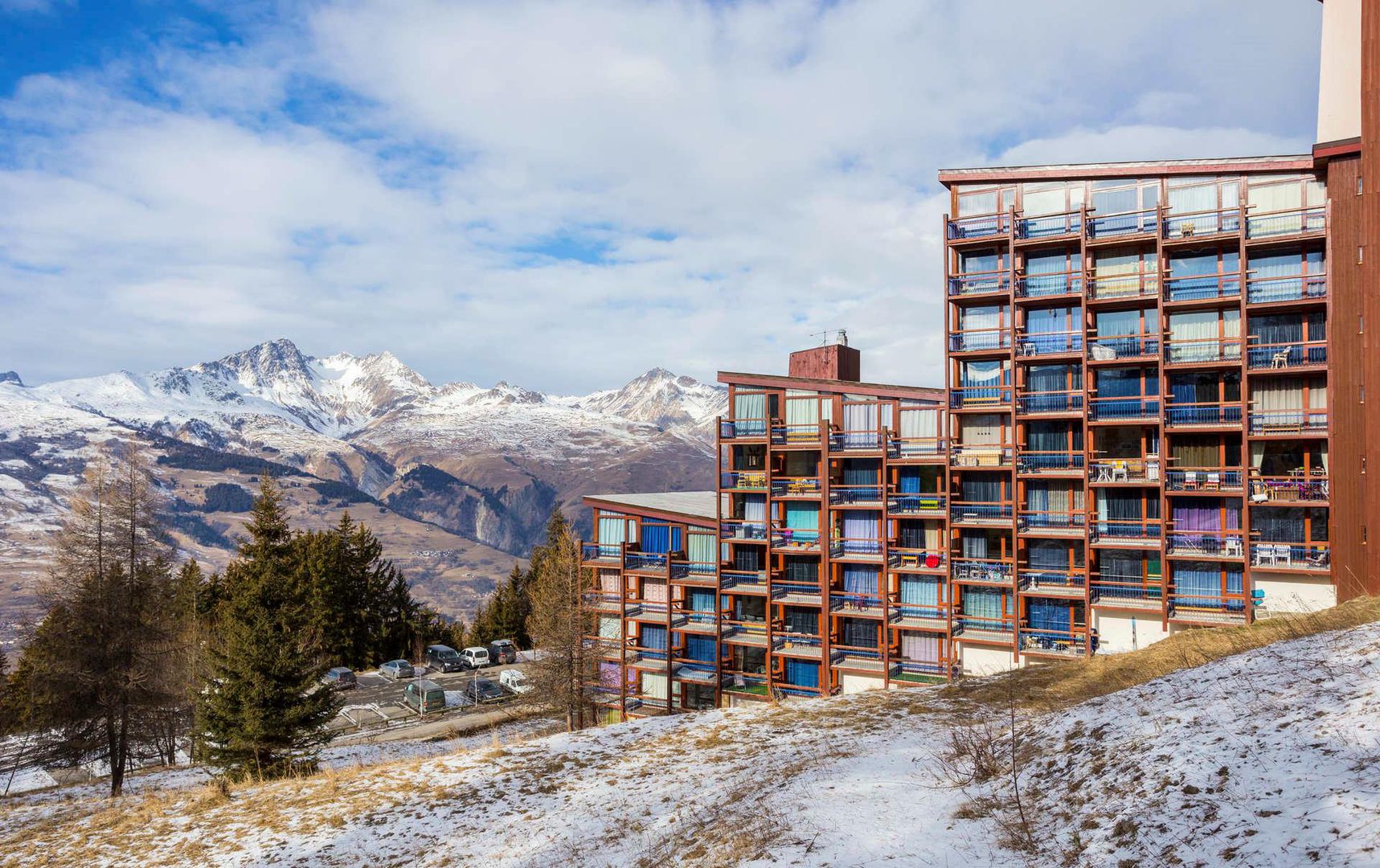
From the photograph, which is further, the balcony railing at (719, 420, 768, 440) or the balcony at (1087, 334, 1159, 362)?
the balcony railing at (719, 420, 768, 440)

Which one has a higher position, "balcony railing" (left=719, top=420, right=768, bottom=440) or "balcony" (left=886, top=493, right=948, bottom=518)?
"balcony railing" (left=719, top=420, right=768, bottom=440)

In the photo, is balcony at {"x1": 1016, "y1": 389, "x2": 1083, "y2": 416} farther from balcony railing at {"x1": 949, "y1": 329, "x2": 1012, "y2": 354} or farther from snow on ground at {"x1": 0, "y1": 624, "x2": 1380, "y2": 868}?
snow on ground at {"x1": 0, "y1": 624, "x2": 1380, "y2": 868}

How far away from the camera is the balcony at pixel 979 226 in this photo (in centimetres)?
3391

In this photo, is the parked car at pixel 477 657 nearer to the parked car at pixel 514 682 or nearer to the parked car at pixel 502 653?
the parked car at pixel 502 653

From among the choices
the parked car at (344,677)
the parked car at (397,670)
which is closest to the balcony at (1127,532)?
the parked car at (344,677)

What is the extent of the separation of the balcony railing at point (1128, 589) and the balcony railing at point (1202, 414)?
6645 millimetres

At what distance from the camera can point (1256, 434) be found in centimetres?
3020

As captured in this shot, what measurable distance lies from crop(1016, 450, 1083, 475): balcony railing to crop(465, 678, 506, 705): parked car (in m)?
39.2

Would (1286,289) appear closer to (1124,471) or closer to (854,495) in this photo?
(1124,471)

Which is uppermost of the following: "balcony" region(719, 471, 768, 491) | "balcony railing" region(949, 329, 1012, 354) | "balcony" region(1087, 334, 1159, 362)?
"balcony railing" region(949, 329, 1012, 354)

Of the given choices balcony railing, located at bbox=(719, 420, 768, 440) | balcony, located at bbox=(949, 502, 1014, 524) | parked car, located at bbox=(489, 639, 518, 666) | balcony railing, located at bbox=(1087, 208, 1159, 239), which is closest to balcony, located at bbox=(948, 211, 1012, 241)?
balcony railing, located at bbox=(1087, 208, 1159, 239)

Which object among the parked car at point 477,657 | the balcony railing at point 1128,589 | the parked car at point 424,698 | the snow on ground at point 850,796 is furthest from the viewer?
the parked car at point 477,657

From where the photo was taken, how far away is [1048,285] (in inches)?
1314

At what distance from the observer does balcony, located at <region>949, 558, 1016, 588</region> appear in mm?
33000
